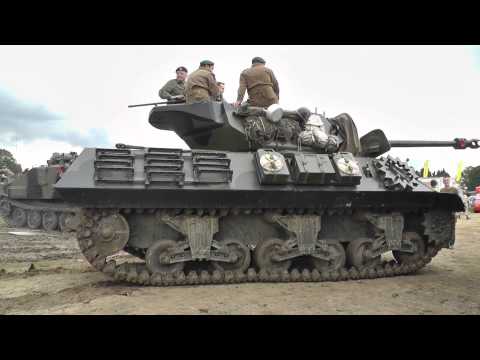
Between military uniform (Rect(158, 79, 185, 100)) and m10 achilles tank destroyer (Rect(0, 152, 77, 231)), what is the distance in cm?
1207

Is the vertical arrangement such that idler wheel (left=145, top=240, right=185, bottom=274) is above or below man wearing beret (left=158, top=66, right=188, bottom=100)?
below

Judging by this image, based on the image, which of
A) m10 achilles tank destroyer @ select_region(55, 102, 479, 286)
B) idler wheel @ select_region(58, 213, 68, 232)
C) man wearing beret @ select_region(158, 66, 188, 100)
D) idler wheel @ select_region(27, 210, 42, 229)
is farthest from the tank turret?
idler wheel @ select_region(27, 210, 42, 229)

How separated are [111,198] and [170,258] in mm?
1556

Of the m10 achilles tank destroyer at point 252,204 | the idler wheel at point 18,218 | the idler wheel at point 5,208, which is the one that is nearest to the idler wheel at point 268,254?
the m10 achilles tank destroyer at point 252,204

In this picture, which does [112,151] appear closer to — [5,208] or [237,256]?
[237,256]

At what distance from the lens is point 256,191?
27.2ft

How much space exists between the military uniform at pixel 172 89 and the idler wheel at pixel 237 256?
4814 mm

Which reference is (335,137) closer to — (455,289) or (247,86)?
(247,86)

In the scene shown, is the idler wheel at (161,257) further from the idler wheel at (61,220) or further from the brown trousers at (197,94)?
the idler wheel at (61,220)

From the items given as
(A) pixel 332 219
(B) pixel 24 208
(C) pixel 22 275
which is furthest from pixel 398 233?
(B) pixel 24 208

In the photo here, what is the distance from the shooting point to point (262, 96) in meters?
10.2

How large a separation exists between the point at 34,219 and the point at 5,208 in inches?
144

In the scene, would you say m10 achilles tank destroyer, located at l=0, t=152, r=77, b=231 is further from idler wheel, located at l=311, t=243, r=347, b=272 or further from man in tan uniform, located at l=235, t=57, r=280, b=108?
idler wheel, located at l=311, t=243, r=347, b=272

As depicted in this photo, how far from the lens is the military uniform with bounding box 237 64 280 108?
10.1 meters
